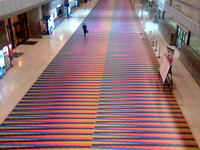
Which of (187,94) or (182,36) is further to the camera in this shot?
(182,36)

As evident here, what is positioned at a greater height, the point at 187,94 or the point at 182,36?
the point at 182,36

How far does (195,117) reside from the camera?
10.0m

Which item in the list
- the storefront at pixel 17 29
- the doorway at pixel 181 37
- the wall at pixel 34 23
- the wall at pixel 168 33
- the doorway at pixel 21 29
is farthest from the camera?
the wall at pixel 34 23

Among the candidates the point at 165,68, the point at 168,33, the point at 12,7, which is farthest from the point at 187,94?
the point at 12,7

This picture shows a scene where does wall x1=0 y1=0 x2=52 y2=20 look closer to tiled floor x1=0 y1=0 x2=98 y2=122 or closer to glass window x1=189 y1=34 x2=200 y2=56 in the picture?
tiled floor x1=0 y1=0 x2=98 y2=122

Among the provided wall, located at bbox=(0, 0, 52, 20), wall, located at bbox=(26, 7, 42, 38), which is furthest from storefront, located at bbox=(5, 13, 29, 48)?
wall, located at bbox=(0, 0, 52, 20)

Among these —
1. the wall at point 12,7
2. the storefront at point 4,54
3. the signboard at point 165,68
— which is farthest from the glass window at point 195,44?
the storefront at point 4,54

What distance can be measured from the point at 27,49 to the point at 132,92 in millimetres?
10505

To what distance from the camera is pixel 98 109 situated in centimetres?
1075

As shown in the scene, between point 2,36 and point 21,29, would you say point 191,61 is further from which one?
point 21,29

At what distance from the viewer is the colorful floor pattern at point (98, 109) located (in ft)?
28.5

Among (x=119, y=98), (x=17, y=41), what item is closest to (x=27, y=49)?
(x=17, y=41)

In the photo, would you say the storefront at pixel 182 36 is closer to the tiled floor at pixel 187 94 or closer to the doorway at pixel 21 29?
the tiled floor at pixel 187 94

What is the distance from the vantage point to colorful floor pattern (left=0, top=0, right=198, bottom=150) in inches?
342
